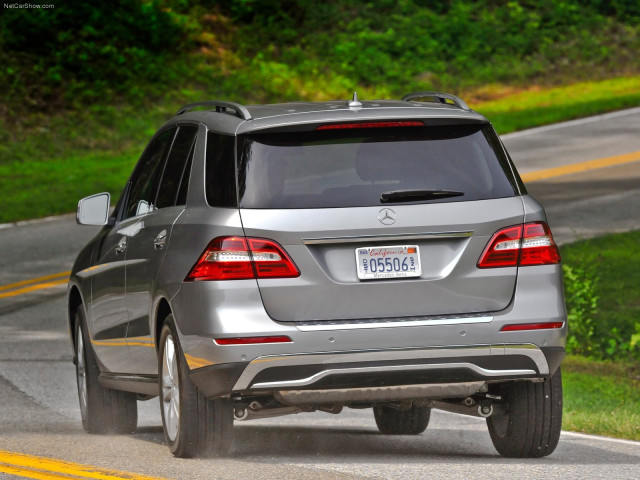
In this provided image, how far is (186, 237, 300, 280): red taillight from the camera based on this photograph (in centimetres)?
689

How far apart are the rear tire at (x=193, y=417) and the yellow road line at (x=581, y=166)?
62.8ft

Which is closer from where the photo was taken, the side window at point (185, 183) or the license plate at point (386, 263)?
the license plate at point (386, 263)

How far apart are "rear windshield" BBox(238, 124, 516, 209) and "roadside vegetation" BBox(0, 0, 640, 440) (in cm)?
1914

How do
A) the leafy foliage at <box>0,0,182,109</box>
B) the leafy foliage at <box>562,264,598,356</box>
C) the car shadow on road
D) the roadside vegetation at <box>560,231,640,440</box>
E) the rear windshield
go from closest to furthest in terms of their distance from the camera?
the rear windshield, the car shadow on road, the roadside vegetation at <box>560,231,640,440</box>, the leafy foliage at <box>562,264,598,356</box>, the leafy foliage at <box>0,0,182,109</box>

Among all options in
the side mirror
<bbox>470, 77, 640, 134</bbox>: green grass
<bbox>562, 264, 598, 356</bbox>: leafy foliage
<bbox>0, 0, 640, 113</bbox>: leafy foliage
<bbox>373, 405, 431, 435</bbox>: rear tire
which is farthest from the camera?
<bbox>0, 0, 640, 113</bbox>: leafy foliage

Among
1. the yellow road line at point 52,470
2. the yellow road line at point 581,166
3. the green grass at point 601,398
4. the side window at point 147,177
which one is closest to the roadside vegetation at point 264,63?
the yellow road line at point 581,166

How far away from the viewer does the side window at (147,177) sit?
8.42 m

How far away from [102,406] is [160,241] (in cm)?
197

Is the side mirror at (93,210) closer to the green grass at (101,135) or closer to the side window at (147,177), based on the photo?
the side window at (147,177)

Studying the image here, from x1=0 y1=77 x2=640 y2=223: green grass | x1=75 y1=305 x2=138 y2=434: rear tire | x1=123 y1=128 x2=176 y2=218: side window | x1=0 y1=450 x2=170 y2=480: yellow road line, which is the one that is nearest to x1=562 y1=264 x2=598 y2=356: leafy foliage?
x1=75 y1=305 x2=138 y2=434: rear tire

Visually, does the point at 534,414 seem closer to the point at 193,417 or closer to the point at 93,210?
the point at 193,417

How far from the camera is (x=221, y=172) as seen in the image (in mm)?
7254

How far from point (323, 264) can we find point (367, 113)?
34.0 inches

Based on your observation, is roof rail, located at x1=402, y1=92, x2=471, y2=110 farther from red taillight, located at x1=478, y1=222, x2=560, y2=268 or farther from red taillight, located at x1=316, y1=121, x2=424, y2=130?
red taillight, located at x1=478, y1=222, x2=560, y2=268
